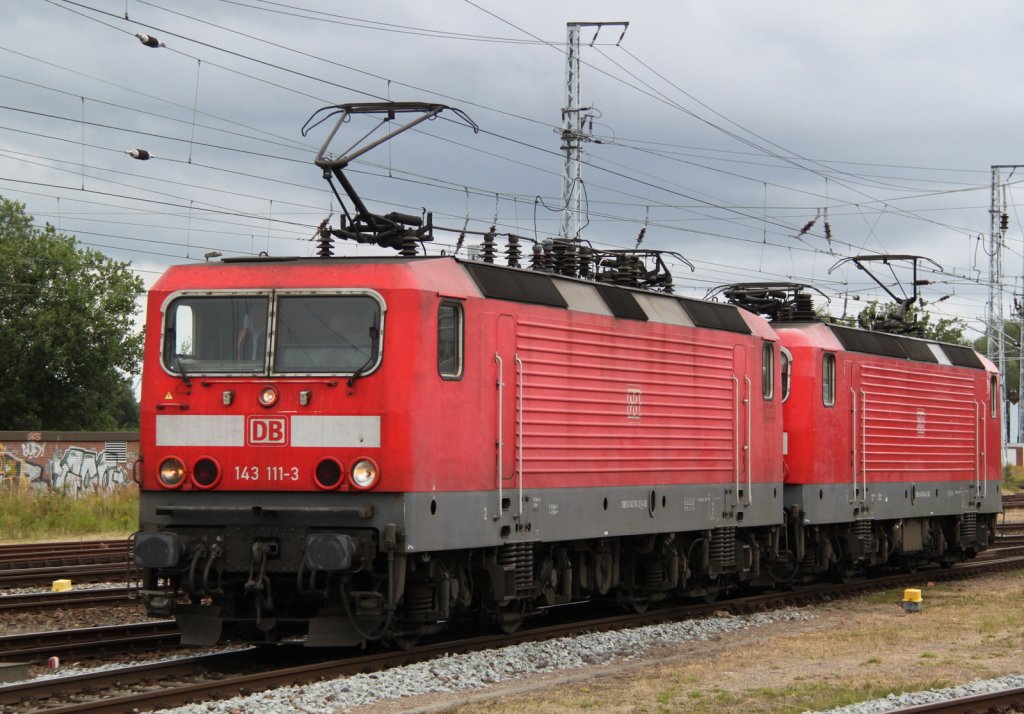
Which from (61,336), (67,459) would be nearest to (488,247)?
(67,459)

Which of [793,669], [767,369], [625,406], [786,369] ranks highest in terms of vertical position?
[786,369]

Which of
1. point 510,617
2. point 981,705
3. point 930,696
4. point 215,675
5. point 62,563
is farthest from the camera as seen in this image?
point 62,563

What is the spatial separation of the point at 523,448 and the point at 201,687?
460 centimetres

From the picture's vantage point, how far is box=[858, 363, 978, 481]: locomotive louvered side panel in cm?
2323

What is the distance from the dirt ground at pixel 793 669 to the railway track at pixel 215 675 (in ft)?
4.06

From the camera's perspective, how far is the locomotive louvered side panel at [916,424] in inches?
915

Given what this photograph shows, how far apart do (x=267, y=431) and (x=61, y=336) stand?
5048cm

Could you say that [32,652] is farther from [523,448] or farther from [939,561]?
[939,561]

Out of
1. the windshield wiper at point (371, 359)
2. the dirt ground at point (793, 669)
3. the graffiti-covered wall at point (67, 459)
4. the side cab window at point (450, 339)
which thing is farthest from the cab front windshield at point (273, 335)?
the graffiti-covered wall at point (67, 459)

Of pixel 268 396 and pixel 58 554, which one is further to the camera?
pixel 58 554

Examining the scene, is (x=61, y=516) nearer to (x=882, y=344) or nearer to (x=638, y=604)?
(x=638, y=604)

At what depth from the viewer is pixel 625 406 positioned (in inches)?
654

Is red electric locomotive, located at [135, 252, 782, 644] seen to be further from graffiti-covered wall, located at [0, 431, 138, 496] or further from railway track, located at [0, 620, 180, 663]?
graffiti-covered wall, located at [0, 431, 138, 496]

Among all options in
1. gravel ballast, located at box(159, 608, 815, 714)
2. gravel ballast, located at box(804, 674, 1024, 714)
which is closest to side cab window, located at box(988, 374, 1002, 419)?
gravel ballast, located at box(159, 608, 815, 714)
